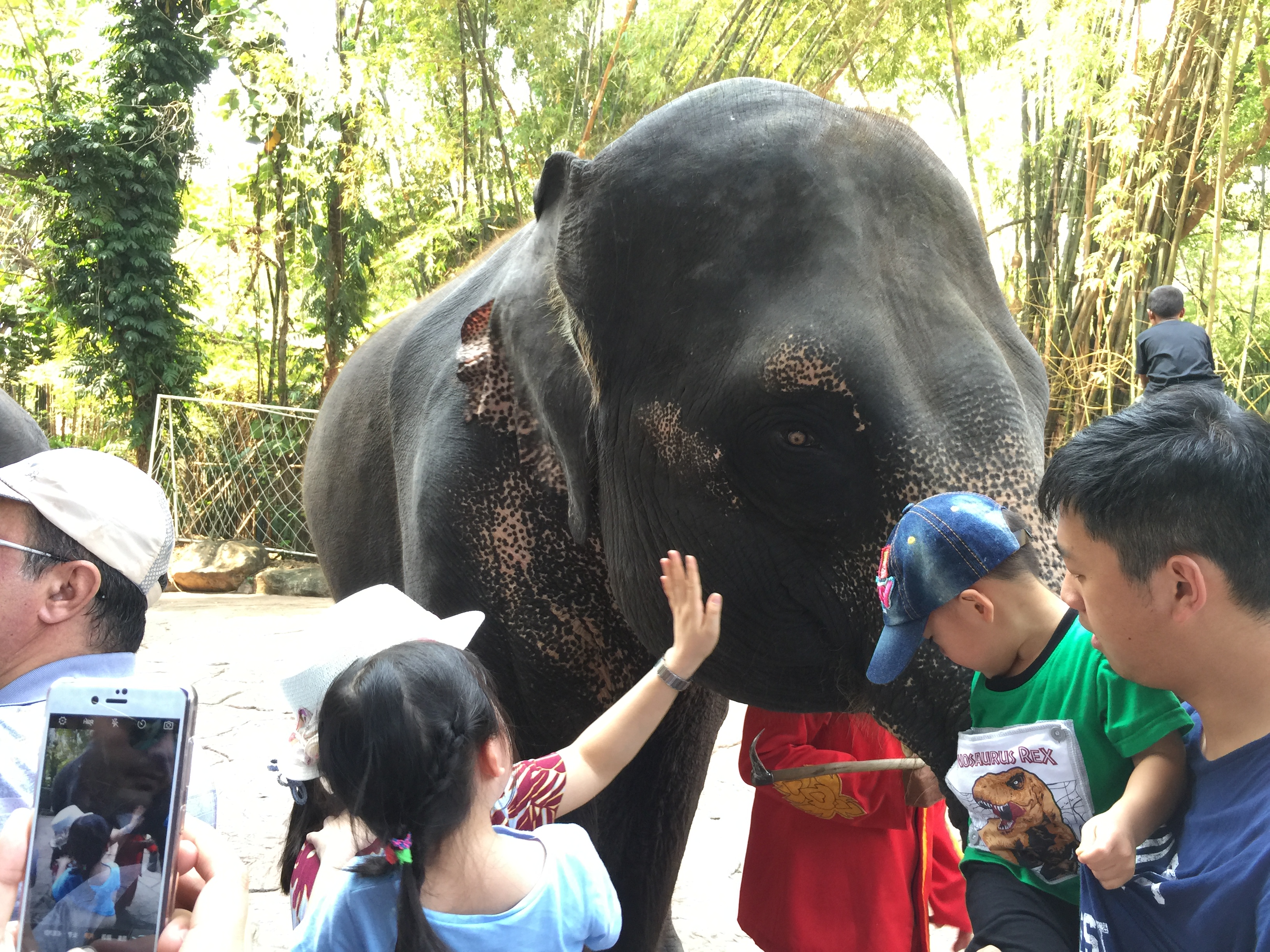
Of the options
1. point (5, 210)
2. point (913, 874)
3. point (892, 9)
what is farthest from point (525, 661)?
point (5, 210)

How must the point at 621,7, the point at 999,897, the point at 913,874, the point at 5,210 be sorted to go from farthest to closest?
the point at 5,210
the point at 621,7
the point at 913,874
the point at 999,897

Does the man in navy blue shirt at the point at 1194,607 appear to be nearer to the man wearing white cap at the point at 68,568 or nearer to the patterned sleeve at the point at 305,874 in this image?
the patterned sleeve at the point at 305,874

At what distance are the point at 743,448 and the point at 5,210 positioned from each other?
19.4 metres

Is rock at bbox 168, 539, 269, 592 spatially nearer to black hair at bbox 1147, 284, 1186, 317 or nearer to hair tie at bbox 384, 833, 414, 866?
black hair at bbox 1147, 284, 1186, 317

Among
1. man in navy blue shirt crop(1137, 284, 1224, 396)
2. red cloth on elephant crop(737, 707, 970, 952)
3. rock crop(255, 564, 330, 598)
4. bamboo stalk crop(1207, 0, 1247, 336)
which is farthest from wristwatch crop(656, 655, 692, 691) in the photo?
rock crop(255, 564, 330, 598)

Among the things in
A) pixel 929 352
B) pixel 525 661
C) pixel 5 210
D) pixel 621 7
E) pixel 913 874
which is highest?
pixel 621 7

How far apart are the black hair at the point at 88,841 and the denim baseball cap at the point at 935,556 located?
89 cm

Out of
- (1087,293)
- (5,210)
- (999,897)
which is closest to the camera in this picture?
(999,897)

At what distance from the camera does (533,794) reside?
5.43 ft

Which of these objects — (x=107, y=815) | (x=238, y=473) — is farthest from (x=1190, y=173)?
(x=238, y=473)

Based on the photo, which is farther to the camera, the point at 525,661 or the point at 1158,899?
the point at 525,661

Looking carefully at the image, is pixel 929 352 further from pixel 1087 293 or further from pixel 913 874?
pixel 1087 293

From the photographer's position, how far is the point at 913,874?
2.73 m

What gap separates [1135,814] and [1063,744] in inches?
5.3
